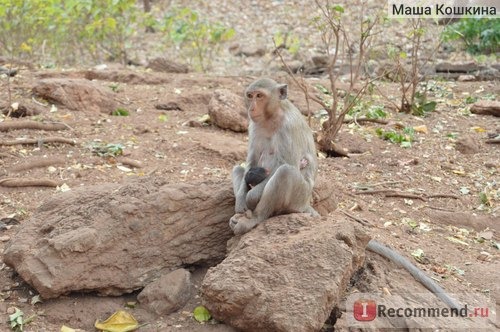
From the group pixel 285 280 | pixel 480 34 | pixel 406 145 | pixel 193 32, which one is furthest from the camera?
pixel 480 34

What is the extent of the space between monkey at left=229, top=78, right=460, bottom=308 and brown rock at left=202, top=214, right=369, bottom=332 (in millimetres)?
376

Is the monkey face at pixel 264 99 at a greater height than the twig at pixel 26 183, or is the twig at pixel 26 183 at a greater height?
the monkey face at pixel 264 99

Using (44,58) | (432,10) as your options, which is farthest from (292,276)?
(44,58)

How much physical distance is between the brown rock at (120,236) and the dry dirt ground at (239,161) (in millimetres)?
180

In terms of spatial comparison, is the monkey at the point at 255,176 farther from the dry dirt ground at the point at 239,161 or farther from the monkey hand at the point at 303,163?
the dry dirt ground at the point at 239,161

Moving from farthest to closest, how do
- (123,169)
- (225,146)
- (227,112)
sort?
(227,112)
(225,146)
(123,169)

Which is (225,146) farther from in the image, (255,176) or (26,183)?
(255,176)

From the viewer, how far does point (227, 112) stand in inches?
323

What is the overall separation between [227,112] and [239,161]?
1.02m

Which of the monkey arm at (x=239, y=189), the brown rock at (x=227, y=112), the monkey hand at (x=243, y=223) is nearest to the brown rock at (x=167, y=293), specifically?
the monkey hand at (x=243, y=223)

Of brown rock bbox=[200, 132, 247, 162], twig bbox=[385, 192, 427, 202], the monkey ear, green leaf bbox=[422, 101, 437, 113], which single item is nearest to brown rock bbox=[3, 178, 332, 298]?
the monkey ear

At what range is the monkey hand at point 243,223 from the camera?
15.8 ft

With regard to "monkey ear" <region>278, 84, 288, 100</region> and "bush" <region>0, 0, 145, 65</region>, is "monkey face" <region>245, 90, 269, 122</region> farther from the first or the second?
"bush" <region>0, 0, 145, 65</region>

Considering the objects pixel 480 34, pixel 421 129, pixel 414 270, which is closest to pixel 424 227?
pixel 414 270
